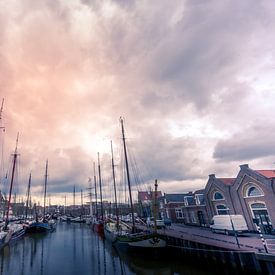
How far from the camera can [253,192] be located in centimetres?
3034

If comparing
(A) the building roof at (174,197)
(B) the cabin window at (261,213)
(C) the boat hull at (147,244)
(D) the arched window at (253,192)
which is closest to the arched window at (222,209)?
A: (B) the cabin window at (261,213)

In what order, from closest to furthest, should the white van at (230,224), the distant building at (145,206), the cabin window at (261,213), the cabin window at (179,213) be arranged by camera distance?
the white van at (230,224), the cabin window at (261,213), the cabin window at (179,213), the distant building at (145,206)

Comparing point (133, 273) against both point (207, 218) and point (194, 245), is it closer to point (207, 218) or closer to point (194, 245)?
point (194, 245)

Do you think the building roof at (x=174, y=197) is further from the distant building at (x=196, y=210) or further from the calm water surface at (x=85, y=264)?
the calm water surface at (x=85, y=264)

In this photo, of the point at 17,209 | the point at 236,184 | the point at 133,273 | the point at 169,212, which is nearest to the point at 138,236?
the point at 133,273

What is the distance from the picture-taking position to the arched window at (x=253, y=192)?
29406mm

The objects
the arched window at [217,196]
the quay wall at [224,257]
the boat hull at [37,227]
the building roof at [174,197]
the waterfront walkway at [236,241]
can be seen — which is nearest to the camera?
the quay wall at [224,257]

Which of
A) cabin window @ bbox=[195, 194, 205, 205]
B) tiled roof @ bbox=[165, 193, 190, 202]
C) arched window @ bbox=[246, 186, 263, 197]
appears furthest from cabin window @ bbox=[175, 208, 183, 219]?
arched window @ bbox=[246, 186, 263, 197]

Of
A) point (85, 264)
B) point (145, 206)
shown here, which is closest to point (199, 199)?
point (85, 264)

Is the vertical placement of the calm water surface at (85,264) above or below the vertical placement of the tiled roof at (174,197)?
below

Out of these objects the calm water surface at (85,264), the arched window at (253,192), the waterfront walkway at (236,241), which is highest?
the arched window at (253,192)

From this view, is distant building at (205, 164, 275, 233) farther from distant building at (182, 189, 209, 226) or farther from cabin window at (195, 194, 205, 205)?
cabin window at (195, 194, 205, 205)

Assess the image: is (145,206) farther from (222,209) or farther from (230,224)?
(230,224)

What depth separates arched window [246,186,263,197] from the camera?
29.4 metres
